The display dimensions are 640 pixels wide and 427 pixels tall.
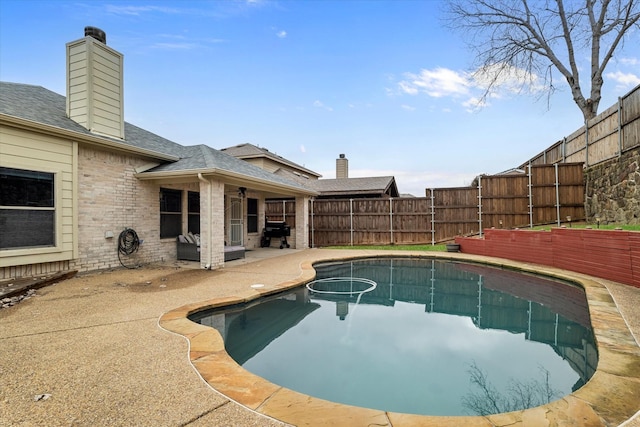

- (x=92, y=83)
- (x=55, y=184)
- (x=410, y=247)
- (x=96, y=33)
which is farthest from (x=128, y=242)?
Result: (x=410, y=247)

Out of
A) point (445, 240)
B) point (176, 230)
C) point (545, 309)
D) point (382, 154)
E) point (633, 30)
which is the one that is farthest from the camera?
point (382, 154)

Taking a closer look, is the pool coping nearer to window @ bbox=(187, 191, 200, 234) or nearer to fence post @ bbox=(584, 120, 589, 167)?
window @ bbox=(187, 191, 200, 234)

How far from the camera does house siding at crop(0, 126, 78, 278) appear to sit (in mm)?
5527

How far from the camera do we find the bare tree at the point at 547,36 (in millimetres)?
11469

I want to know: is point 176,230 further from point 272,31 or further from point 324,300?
point 272,31

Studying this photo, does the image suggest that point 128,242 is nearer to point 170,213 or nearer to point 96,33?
point 170,213

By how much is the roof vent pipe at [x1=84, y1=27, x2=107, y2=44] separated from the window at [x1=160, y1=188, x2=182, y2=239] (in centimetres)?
397

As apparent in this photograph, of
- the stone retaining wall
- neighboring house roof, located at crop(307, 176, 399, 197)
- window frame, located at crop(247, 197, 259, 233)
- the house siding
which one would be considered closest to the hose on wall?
the house siding

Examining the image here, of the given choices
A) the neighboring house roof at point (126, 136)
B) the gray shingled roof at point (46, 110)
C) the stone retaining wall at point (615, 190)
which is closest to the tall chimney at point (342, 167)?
the neighboring house roof at point (126, 136)

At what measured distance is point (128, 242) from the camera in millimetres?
7754

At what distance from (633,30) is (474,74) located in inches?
204

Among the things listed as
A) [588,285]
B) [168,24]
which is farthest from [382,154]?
[588,285]

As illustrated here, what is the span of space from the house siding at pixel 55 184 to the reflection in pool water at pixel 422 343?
413 cm

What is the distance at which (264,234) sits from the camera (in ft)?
43.5
